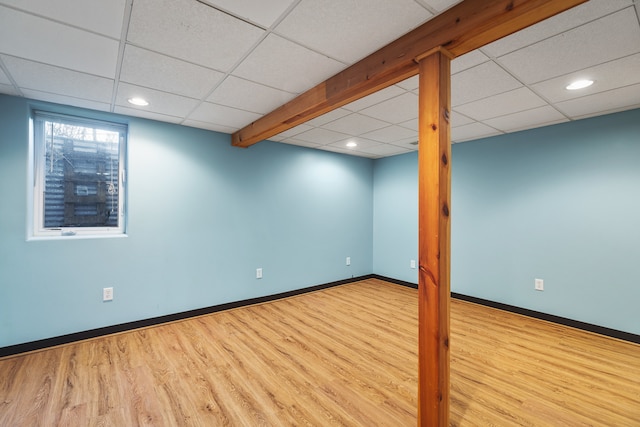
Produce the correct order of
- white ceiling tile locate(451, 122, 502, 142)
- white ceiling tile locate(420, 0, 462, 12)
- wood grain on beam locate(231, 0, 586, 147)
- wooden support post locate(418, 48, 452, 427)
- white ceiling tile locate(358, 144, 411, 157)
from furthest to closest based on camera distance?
white ceiling tile locate(358, 144, 411, 157) < white ceiling tile locate(451, 122, 502, 142) < wooden support post locate(418, 48, 452, 427) < white ceiling tile locate(420, 0, 462, 12) < wood grain on beam locate(231, 0, 586, 147)

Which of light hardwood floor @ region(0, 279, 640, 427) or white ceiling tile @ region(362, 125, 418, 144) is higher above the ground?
white ceiling tile @ region(362, 125, 418, 144)

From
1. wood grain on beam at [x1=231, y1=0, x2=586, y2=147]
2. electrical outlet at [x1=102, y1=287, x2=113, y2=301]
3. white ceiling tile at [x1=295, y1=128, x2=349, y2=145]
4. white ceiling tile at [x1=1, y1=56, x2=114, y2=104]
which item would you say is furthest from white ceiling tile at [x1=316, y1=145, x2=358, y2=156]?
electrical outlet at [x1=102, y1=287, x2=113, y2=301]

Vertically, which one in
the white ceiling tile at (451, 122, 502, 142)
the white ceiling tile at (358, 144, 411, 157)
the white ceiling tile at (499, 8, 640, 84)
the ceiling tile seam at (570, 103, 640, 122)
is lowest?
the white ceiling tile at (499, 8, 640, 84)

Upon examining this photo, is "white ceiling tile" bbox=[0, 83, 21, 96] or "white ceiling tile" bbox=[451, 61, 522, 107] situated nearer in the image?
"white ceiling tile" bbox=[451, 61, 522, 107]

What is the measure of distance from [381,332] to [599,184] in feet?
9.36

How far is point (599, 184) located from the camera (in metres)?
3.04

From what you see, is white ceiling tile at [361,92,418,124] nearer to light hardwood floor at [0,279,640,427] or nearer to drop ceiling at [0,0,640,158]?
drop ceiling at [0,0,640,158]

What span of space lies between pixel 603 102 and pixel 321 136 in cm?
288

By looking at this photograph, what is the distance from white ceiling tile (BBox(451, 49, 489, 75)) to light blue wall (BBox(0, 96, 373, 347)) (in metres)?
2.71

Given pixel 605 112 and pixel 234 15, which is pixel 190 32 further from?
pixel 605 112

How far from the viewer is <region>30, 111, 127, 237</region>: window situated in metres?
2.76

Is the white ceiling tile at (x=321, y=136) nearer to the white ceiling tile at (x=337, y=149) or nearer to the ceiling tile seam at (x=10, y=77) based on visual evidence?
the white ceiling tile at (x=337, y=149)

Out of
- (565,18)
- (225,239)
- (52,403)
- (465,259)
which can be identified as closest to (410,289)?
(465,259)

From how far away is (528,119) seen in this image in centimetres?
312
